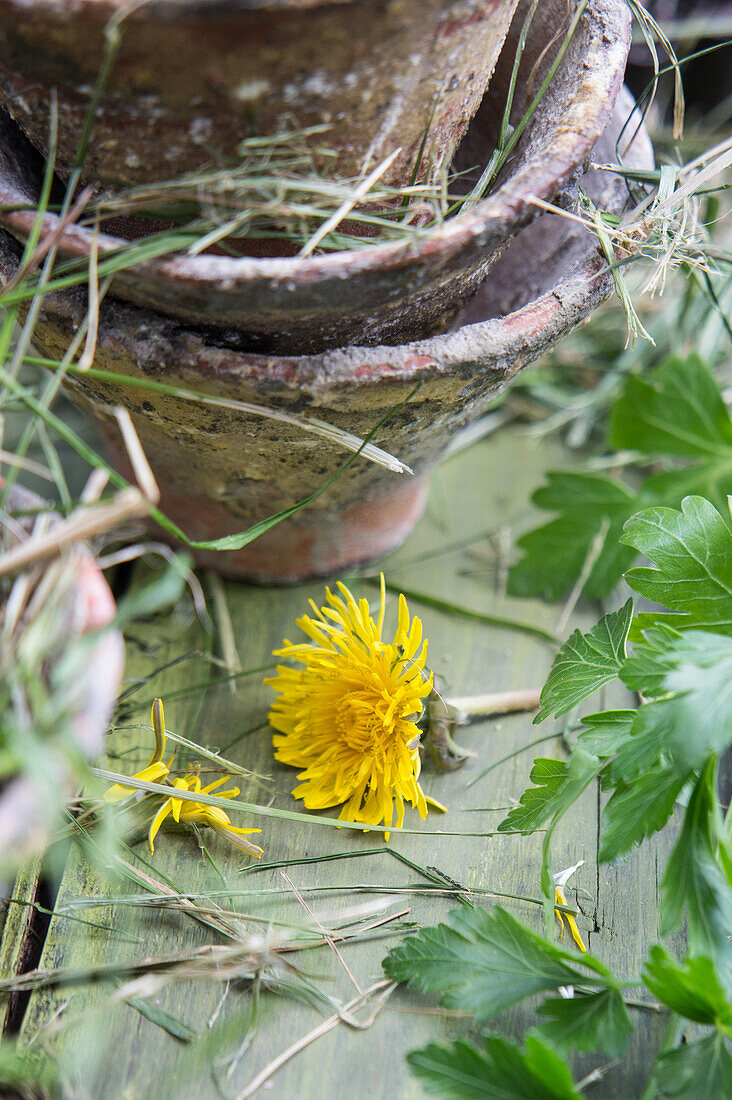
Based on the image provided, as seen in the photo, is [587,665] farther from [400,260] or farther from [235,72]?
[235,72]

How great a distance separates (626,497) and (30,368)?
891mm

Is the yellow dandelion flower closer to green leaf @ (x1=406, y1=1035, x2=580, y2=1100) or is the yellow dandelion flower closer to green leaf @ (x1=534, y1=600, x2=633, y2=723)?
green leaf @ (x1=534, y1=600, x2=633, y2=723)

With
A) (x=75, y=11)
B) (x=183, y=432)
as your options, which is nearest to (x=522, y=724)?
(x=183, y=432)

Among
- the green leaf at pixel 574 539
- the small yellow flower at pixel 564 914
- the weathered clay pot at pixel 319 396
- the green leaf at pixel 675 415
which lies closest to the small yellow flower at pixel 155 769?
the weathered clay pot at pixel 319 396

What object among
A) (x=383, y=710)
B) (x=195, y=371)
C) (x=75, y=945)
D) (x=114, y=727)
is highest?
(x=195, y=371)

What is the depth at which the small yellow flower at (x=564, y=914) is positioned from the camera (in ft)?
2.74

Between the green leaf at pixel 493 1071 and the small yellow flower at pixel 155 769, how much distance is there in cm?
36

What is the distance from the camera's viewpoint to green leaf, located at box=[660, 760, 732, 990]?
0.70 meters

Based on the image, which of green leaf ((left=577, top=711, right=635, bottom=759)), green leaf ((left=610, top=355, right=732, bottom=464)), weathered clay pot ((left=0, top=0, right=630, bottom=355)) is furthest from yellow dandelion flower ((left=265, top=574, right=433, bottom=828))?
green leaf ((left=610, top=355, right=732, bottom=464))

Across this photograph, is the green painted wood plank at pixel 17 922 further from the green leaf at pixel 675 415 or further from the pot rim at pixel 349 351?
the green leaf at pixel 675 415

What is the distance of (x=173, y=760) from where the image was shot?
3.10ft

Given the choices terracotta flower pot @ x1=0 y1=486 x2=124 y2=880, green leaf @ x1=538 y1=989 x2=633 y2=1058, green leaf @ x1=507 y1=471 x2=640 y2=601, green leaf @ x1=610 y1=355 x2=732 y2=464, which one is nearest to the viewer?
terracotta flower pot @ x1=0 y1=486 x2=124 y2=880

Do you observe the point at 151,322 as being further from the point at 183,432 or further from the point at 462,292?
the point at 462,292

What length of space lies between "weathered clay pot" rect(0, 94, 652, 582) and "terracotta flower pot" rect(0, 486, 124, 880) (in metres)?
0.18
